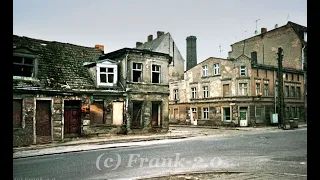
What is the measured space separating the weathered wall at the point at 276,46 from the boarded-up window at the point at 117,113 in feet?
88.6

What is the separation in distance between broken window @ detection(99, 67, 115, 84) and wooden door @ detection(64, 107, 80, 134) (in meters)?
3.24

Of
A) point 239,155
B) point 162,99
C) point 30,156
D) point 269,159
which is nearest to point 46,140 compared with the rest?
point 30,156

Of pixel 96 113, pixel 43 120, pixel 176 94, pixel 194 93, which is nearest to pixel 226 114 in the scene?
pixel 194 93

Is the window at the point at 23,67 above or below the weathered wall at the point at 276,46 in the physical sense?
below

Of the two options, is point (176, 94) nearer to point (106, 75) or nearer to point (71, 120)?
point (106, 75)

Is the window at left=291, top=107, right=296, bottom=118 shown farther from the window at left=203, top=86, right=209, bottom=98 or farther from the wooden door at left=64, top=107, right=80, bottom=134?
the wooden door at left=64, top=107, right=80, bottom=134

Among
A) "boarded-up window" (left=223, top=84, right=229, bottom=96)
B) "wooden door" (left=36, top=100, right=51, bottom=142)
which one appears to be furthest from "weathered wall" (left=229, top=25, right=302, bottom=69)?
"wooden door" (left=36, top=100, right=51, bottom=142)

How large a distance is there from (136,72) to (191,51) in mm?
21232

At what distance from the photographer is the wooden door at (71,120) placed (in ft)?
61.3

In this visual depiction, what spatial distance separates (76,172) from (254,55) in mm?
34635

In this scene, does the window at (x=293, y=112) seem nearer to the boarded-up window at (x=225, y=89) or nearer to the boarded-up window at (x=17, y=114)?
the boarded-up window at (x=225, y=89)

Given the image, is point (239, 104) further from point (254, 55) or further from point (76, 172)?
point (76, 172)

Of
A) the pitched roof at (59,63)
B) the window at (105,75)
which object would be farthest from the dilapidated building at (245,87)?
the pitched roof at (59,63)

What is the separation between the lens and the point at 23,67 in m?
17.3
